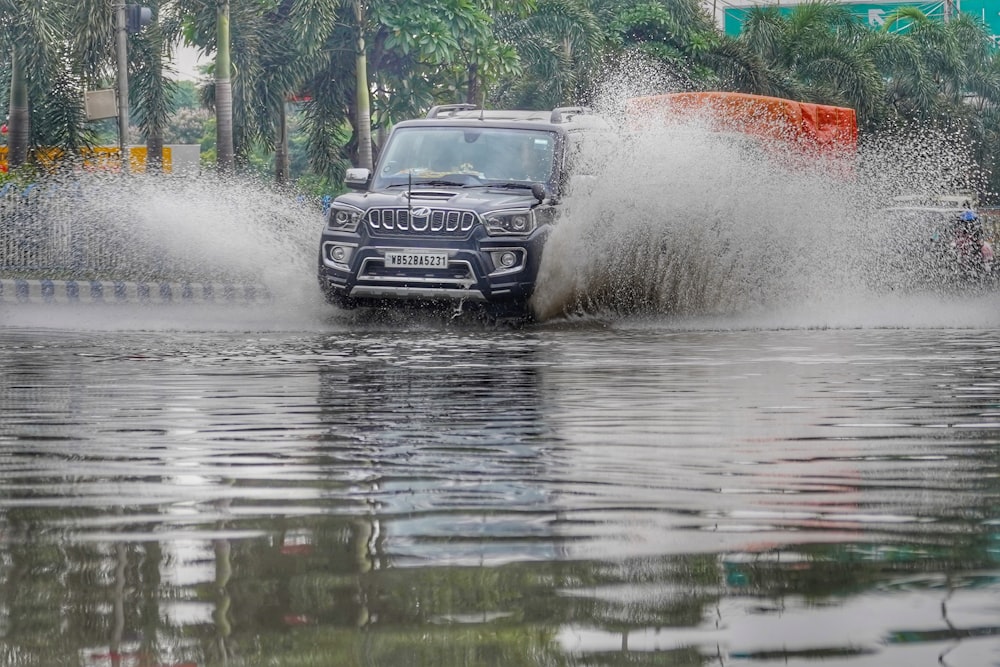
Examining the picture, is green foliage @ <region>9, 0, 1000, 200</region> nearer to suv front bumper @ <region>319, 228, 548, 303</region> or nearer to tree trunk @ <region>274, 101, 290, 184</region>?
tree trunk @ <region>274, 101, 290, 184</region>

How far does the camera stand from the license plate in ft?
48.4

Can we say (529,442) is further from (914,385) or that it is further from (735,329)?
(735,329)

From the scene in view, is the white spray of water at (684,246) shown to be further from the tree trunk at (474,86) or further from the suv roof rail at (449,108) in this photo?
the tree trunk at (474,86)

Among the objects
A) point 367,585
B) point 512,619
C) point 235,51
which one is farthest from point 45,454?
point 235,51

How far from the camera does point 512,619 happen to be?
381 cm

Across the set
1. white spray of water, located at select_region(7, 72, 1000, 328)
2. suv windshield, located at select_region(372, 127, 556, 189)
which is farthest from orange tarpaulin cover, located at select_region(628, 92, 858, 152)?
suv windshield, located at select_region(372, 127, 556, 189)

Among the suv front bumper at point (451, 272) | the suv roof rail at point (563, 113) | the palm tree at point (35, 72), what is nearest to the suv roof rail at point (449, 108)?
the suv roof rail at point (563, 113)

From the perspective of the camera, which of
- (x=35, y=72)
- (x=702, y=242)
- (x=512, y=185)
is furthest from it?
(x=35, y=72)

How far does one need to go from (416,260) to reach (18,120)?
17249 mm

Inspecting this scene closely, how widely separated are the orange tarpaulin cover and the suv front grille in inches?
315

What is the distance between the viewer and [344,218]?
1521 centimetres

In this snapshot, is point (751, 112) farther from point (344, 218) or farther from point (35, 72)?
point (35, 72)

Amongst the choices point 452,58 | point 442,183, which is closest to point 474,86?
point 452,58

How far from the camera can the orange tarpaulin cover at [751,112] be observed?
23109 mm
